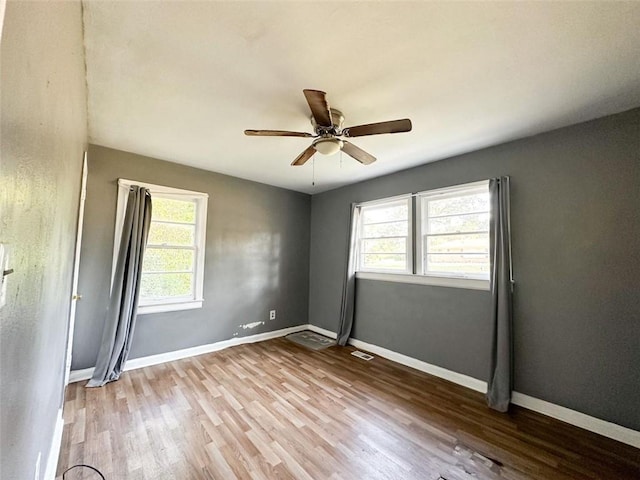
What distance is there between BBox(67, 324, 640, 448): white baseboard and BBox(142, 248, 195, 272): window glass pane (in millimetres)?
1067

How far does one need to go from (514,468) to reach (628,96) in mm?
2743

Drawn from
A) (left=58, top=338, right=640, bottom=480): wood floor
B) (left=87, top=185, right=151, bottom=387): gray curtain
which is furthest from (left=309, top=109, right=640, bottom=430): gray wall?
(left=87, top=185, right=151, bottom=387): gray curtain

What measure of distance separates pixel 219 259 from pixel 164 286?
2.51ft

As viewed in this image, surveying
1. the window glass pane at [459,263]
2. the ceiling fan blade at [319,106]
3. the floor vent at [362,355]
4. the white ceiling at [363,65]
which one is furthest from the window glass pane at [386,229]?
the ceiling fan blade at [319,106]

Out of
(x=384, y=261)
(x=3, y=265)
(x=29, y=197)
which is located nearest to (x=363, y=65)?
(x=29, y=197)

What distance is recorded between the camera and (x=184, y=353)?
3.42 meters

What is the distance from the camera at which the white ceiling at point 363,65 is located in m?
1.33

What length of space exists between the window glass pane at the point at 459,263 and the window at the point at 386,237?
0.30 meters

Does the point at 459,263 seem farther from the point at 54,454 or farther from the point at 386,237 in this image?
the point at 54,454

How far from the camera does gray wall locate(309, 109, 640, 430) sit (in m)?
2.05

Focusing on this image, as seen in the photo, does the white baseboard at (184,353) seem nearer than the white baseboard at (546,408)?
No

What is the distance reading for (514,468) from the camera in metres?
1.74

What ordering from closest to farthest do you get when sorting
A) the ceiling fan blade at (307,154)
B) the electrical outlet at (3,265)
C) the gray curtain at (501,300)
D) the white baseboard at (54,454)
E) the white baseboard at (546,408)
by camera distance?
the electrical outlet at (3,265) → the white baseboard at (54,454) → the white baseboard at (546,408) → the ceiling fan blade at (307,154) → the gray curtain at (501,300)

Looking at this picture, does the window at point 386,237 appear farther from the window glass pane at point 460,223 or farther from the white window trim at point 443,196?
the window glass pane at point 460,223
